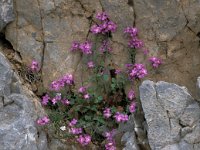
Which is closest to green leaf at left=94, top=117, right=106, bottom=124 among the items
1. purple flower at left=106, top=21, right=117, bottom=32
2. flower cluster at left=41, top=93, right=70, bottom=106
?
flower cluster at left=41, top=93, right=70, bottom=106

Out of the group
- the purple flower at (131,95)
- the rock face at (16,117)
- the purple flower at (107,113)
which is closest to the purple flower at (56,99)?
the rock face at (16,117)

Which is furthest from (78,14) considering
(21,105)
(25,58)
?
(21,105)

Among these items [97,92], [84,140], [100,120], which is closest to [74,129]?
[84,140]

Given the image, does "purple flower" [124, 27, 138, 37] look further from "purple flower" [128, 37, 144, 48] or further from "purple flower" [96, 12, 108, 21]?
"purple flower" [96, 12, 108, 21]

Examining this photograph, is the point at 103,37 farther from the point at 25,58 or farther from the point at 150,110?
the point at 150,110

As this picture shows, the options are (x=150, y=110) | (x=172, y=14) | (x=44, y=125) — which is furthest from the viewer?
(x=172, y=14)

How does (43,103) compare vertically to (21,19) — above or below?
below
